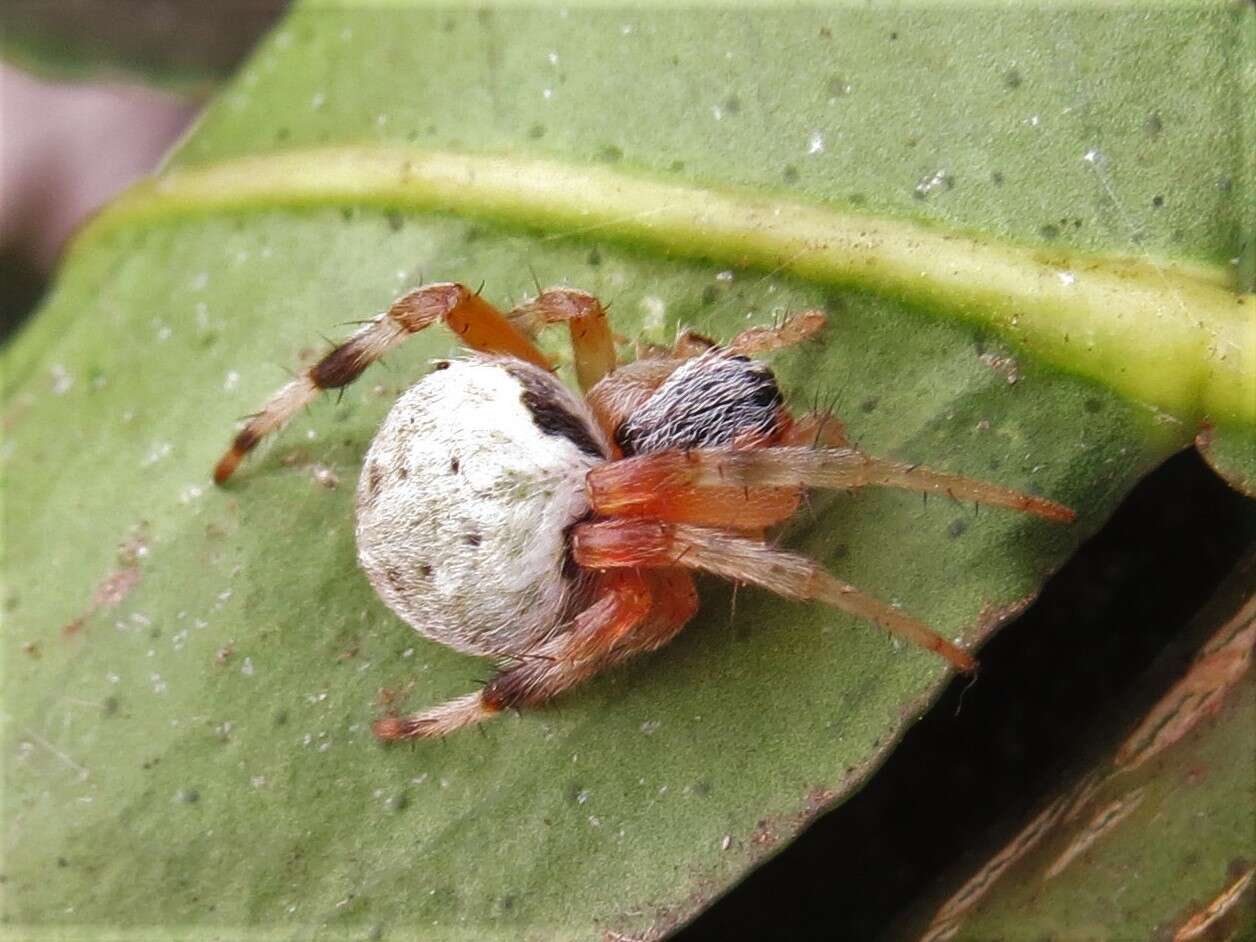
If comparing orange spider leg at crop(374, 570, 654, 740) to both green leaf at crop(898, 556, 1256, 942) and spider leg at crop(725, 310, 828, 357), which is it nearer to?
spider leg at crop(725, 310, 828, 357)

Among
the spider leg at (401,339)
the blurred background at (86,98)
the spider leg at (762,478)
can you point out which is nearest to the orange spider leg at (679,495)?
the spider leg at (762,478)

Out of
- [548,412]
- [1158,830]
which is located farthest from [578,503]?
[1158,830]

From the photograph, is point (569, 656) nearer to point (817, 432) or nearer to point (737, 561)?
point (737, 561)

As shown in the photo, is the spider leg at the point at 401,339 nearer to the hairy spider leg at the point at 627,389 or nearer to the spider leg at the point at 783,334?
the hairy spider leg at the point at 627,389

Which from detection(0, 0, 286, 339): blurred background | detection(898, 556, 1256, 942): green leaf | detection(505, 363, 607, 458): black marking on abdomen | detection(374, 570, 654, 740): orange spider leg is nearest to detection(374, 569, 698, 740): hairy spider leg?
detection(374, 570, 654, 740): orange spider leg

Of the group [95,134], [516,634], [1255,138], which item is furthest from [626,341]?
[95,134]

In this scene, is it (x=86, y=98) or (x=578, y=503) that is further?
(x=86, y=98)
